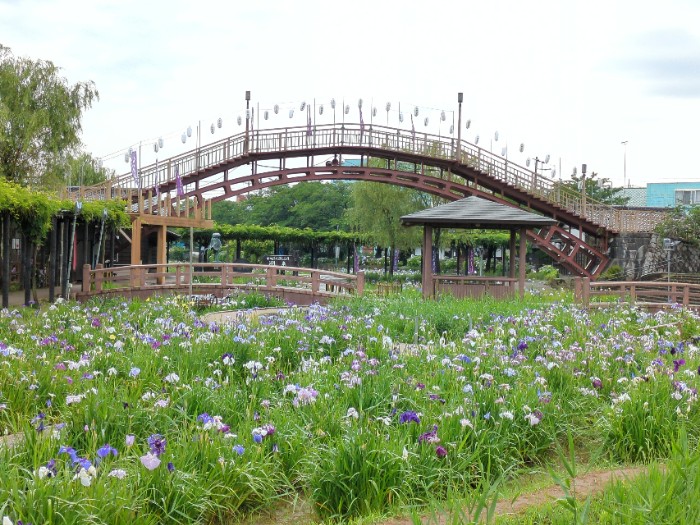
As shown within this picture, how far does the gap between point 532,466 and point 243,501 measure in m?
2.32

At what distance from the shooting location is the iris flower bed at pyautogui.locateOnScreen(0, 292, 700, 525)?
406cm

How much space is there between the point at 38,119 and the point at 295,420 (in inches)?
986

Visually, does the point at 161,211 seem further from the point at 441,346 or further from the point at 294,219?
the point at 294,219

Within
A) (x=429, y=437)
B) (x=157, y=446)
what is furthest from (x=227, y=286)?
(x=157, y=446)

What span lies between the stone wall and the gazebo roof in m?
15.4

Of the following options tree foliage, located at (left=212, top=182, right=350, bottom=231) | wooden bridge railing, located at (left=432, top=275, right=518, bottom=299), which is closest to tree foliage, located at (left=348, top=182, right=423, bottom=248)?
wooden bridge railing, located at (left=432, top=275, right=518, bottom=299)

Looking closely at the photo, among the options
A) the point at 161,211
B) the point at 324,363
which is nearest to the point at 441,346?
the point at 324,363

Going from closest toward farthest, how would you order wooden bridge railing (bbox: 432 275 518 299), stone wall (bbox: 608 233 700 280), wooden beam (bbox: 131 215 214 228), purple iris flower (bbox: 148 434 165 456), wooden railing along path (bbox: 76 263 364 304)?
purple iris flower (bbox: 148 434 165 456)
wooden bridge railing (bbox: 432 275 518 299)
wooden railing along path (bbox: 76 263 364 304)
wooden beam (bbox: 131 215 214 228)
stone wall (bbox: 608 233 700 280)

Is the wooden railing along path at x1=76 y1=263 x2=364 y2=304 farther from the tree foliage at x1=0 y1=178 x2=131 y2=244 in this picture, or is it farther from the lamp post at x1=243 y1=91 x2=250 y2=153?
the lamp post at x1=243 y1=91 x2=250 y2=153

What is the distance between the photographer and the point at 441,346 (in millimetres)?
7641

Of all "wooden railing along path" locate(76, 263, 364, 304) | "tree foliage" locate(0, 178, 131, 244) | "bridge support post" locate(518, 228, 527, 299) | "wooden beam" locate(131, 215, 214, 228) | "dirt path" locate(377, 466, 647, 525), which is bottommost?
"dirt path" locate(377, 466, 647, 525)

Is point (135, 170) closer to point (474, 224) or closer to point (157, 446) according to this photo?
point (474, 224)

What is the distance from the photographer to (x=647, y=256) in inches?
1294

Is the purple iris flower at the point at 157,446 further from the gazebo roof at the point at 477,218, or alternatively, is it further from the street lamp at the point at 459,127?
the street lamp at the point at 459,127
